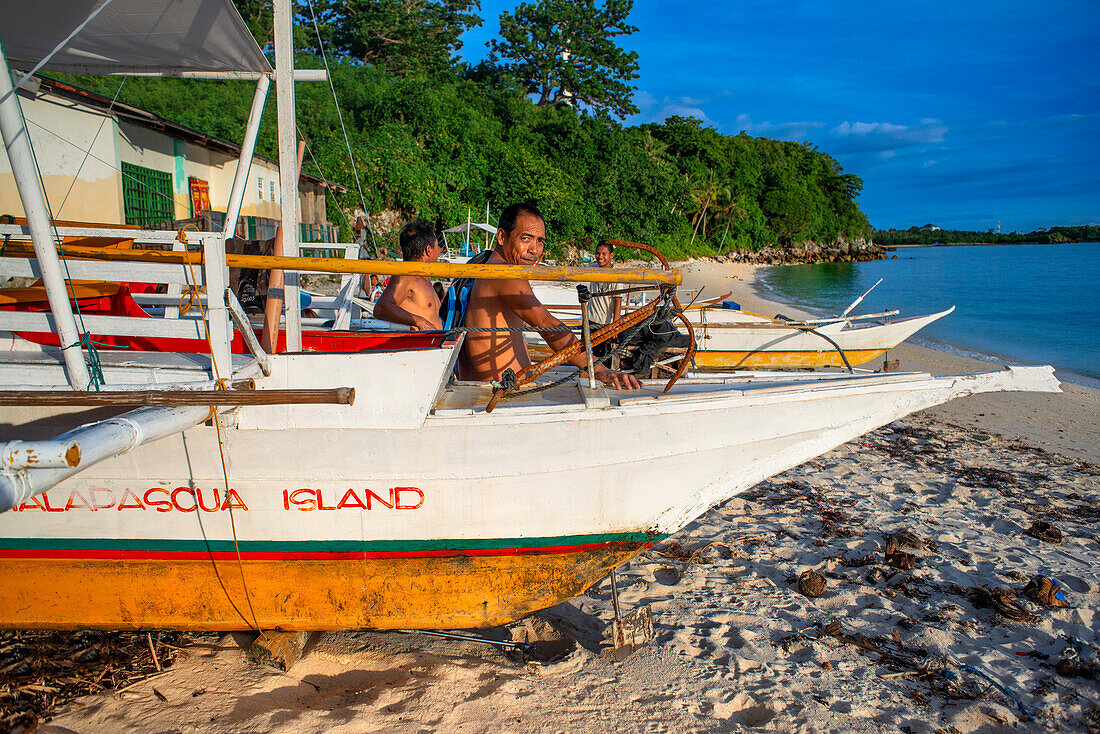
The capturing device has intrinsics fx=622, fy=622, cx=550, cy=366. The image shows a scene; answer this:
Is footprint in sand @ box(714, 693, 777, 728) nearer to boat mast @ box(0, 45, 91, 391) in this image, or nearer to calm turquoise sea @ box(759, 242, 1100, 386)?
boat mast @ box(0, 45, 91, 391)

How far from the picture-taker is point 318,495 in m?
2.79

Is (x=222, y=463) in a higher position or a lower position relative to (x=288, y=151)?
lower

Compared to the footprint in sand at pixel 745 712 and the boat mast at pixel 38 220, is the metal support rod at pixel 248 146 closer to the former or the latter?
the boat mast at pixel 38 220

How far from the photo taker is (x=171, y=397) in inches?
92.4

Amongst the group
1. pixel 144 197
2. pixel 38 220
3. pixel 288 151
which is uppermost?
pixel 144 197

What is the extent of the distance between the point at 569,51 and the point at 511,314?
4207 centimetres

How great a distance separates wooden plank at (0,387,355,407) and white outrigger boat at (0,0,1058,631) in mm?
12

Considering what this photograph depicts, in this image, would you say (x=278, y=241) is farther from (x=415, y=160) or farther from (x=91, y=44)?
(x=415, y=160)

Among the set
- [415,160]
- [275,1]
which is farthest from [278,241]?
[415,160]

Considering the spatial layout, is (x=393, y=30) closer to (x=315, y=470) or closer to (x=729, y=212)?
(x=729, y=212)

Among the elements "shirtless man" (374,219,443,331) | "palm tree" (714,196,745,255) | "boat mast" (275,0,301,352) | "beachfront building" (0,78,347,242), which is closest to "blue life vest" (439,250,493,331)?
"shirtless man" (374,219,443,331)

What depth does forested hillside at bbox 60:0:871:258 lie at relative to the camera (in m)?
23.5

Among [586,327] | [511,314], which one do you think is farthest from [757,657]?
[511,314]

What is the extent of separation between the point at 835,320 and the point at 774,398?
6867mm
